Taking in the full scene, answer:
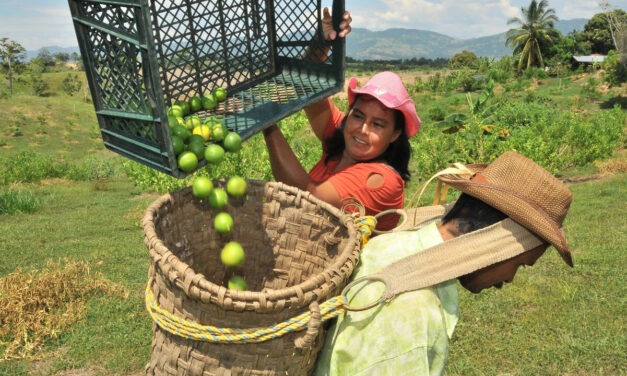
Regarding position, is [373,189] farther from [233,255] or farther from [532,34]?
[532,34]

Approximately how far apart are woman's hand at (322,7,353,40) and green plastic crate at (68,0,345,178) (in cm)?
3

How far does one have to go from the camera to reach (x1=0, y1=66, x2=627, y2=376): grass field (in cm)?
483

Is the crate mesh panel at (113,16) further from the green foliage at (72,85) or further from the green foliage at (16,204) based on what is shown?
the green foliage at (72,85)

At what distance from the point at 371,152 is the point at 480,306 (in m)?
4.11

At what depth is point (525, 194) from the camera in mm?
1738

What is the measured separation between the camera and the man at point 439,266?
158 cm

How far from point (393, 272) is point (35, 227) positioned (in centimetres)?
1048

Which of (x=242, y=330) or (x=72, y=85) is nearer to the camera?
(x=242, y=330)

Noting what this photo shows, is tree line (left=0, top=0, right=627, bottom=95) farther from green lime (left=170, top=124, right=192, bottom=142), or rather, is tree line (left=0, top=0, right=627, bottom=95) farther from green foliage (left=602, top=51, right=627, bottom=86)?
green lime (left=170, top=124, right=192, bottom=142)

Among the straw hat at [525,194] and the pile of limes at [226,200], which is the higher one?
the straw hat at [525,194]

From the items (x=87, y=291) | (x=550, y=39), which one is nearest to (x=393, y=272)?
(x=87, y=291)

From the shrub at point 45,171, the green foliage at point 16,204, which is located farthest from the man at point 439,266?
the shrub at point 45,171

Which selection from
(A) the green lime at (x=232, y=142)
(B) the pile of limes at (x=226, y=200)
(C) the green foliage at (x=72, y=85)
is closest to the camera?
(B) the pile of limes at (x=226, y=200)

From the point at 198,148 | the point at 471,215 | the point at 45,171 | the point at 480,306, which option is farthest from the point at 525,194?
the point at 45,171
